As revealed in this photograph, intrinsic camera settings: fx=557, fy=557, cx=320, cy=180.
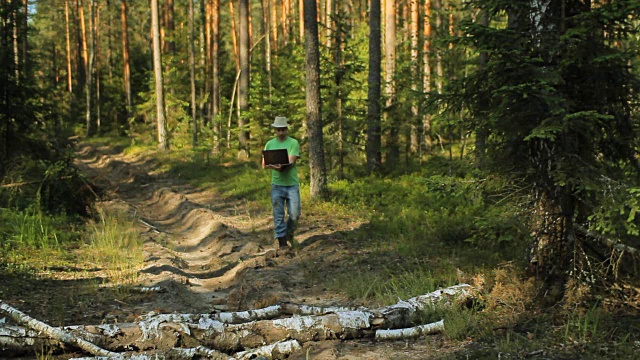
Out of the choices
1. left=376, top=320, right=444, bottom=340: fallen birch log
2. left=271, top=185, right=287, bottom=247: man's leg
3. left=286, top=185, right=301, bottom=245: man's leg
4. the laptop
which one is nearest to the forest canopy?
left=376, top=320, right=444, bottom=340: fallen birch log

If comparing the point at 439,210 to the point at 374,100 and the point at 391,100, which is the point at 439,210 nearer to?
the point at 374,100

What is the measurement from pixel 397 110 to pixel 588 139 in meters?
11.4

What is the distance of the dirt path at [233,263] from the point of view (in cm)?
538

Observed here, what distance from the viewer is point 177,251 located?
1079cm

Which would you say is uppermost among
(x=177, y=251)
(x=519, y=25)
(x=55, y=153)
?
(x=519, y=25)

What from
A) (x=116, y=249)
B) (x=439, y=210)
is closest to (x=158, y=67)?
(x=116, y=249)

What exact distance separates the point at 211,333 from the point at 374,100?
12.1 m

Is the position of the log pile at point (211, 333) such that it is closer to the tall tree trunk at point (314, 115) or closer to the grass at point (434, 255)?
the grass at point (434, 255)

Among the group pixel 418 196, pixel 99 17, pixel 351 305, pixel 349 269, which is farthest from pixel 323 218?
pixel 99 17

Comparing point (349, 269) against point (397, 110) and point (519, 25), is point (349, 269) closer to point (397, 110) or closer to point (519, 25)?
point (519, 25)

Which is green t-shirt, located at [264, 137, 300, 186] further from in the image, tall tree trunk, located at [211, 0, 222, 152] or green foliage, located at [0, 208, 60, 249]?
tall tree trunk, located at [211, 0, 222, 152]

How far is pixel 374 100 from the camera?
1648 cm

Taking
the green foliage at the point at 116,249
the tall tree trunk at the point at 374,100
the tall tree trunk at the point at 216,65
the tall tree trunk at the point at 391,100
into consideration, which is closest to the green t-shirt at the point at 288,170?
the green foliage at the point at 116,249

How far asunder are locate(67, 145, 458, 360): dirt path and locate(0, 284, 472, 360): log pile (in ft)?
0.56
